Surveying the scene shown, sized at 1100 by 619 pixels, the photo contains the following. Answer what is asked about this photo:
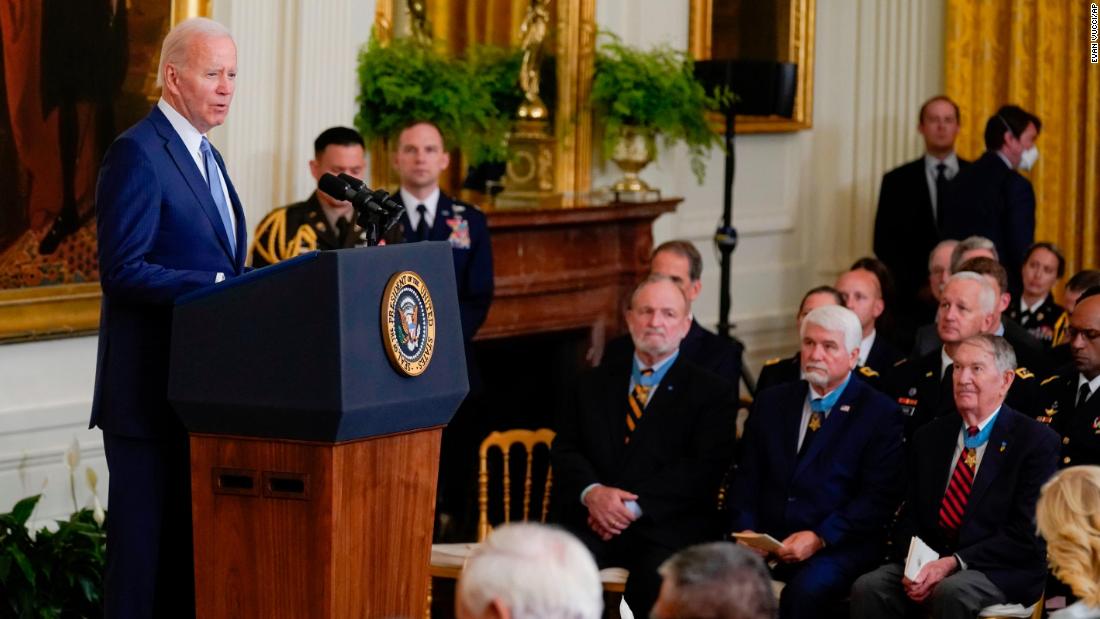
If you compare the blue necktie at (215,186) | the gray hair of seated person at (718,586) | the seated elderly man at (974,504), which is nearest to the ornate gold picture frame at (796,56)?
the seated elderly man at (974,504)

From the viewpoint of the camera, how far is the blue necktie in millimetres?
3508

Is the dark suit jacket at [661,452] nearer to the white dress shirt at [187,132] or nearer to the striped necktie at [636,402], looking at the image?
the striped necktie at [636,402]

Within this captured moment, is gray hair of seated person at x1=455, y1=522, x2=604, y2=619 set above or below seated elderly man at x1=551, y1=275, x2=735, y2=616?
above

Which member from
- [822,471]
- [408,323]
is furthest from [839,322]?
[408,323]

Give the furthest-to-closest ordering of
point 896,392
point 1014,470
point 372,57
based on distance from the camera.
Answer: point 372,57 → point 896,392 → point 1014,470

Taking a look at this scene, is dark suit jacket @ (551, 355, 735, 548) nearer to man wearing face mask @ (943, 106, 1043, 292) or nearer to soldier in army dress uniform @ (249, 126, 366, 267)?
soldier in army dress uniform @ (249, 126, 366, 267)

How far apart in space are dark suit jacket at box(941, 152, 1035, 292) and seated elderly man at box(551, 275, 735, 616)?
301 cm

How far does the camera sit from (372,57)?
6.45 metres

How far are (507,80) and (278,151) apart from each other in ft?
4.85

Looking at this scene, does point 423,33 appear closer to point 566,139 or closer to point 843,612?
point 566,139

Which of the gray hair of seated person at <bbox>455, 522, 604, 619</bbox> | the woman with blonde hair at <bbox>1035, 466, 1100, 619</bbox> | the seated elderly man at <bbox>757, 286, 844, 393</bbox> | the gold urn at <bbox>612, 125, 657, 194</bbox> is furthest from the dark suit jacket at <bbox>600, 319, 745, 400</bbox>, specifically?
the gray hair of seated person at <bbox>455, 522, 604, 619</bbox>

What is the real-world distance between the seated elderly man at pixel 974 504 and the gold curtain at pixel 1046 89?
441cm

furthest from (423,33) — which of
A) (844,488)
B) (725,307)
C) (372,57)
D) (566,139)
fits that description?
(844,488)

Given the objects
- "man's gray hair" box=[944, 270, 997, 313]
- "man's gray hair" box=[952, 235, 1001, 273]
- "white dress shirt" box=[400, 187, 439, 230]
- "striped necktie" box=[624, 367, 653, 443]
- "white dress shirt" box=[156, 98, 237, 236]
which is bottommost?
"striped necktie" box=[624, 367, 653, 443]
